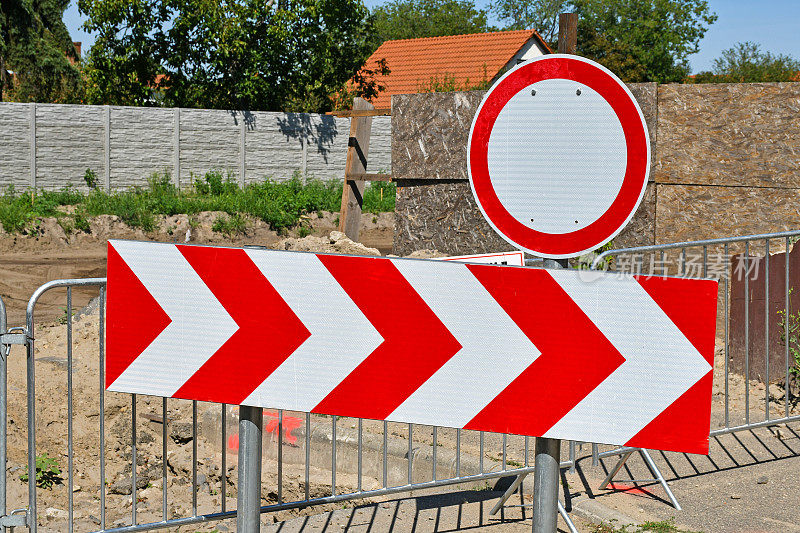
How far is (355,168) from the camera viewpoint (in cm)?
1375

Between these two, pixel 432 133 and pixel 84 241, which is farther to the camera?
pixel 84 241

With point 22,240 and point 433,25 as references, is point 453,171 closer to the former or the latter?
point 22,240

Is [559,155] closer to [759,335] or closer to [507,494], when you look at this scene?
[507,494]

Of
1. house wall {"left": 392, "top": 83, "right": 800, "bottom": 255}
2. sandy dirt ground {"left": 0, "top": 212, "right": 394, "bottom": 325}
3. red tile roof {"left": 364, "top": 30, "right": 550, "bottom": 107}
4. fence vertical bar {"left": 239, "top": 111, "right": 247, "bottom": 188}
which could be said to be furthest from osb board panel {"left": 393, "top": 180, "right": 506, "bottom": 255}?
red tile roof {"left": 364, "top": 30, "right": 550, "bottom": 107}

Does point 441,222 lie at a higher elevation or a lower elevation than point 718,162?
lower

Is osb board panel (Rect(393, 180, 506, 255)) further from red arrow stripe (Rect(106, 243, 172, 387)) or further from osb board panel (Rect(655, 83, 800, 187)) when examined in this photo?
red arrow stripe (Rect(106, 243, 172, 387))

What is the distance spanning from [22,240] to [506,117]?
16.4 metres

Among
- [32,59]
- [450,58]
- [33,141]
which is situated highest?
[450,58]

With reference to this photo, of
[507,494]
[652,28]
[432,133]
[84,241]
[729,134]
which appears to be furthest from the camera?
[652,28]

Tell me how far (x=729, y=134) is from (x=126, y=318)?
8.94 m

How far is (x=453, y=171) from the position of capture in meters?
12.7

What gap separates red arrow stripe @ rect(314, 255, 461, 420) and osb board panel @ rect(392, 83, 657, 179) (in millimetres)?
9264

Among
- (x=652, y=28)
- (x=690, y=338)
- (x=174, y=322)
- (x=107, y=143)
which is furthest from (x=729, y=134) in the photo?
(x=652, y=28)

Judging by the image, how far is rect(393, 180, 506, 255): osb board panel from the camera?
1259 cm
